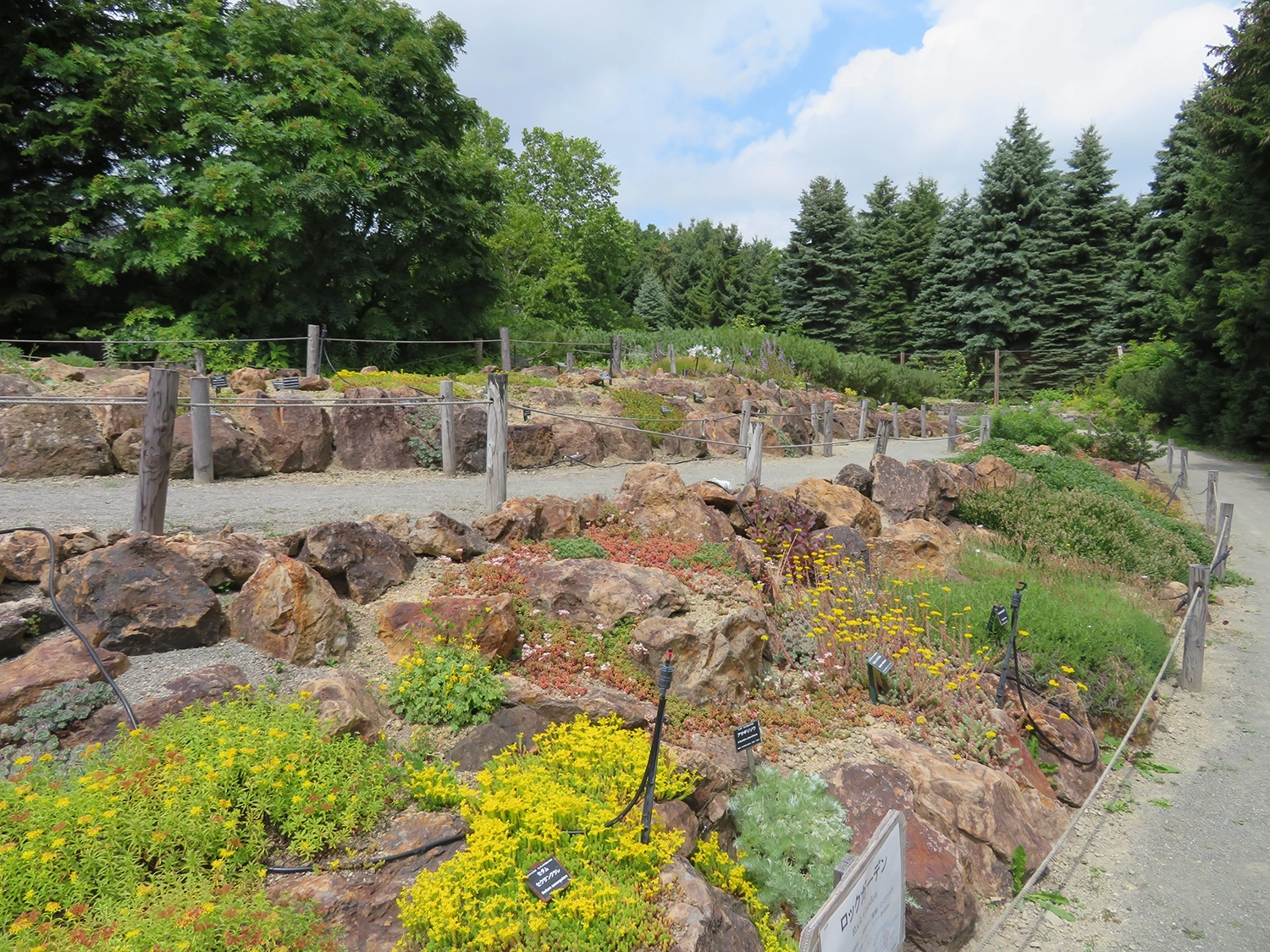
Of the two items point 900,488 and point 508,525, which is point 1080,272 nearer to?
point 900,488

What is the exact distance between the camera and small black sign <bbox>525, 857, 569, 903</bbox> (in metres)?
3.05

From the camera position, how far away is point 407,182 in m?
19.3

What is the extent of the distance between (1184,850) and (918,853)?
7.05ft

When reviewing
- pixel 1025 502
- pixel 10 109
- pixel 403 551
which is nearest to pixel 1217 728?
pixel 1025 502

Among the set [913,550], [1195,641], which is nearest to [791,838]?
[913,550]

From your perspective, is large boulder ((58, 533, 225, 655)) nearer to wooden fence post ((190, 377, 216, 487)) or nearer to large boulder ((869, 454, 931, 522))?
wooden fence post ((190, 377, 216, 487))

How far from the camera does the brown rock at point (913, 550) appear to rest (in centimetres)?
851

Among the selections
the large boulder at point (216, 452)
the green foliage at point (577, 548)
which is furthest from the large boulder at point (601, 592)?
the large boulder at point (216, 452)

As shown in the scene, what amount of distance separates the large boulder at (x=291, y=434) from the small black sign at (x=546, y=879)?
738 centimetres

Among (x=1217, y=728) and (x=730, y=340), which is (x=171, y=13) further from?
(x=1217, y=728)

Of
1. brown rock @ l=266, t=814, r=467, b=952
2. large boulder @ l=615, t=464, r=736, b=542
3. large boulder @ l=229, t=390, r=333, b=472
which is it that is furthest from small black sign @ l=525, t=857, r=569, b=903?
large boulder @ l=229, t=390, r=333, b=472

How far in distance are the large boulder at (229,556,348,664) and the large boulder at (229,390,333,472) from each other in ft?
15.4

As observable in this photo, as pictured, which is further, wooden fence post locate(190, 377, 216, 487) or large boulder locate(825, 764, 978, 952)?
wooden fence post locate(190, 377, 216, 487)

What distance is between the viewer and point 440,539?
249 inches
